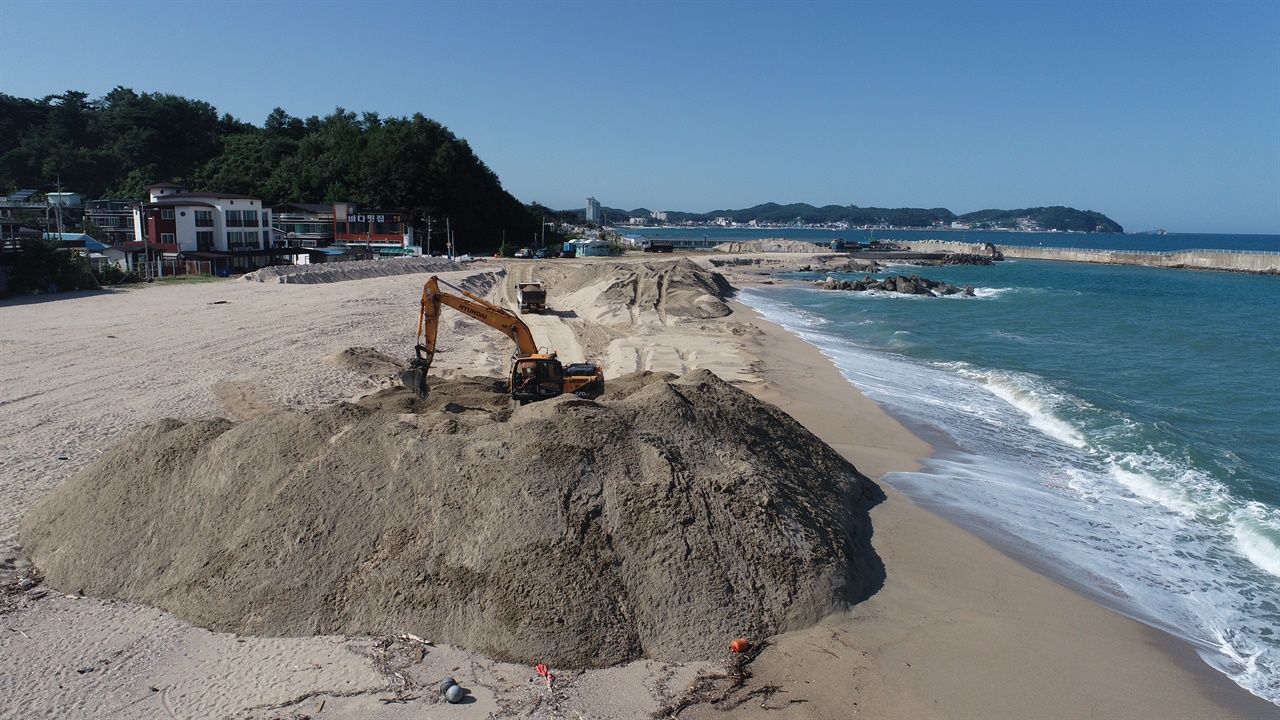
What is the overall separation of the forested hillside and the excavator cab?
2255 inches

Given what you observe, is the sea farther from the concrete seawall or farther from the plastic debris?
the concrete seawall

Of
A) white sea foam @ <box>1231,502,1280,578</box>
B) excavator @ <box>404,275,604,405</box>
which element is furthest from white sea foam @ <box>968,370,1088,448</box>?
excavator @ <box>404,275,604,405</box>

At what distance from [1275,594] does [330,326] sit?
2723 cm

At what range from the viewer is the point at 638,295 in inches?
1586

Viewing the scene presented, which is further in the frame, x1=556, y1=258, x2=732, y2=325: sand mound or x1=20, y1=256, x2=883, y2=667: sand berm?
x1=556, y1=258, x2=732, y2=325: sand mound

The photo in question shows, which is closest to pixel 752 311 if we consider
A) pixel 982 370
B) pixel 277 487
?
pixel 982 370

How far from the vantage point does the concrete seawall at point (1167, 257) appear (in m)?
87.0

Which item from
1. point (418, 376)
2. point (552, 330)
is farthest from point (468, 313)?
point (552, 330)

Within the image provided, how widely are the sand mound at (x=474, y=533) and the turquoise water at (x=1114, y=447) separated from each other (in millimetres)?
4221

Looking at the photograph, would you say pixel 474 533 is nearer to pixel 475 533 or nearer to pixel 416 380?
pixel 475 533

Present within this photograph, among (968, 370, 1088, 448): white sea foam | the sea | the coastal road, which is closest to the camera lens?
the sea

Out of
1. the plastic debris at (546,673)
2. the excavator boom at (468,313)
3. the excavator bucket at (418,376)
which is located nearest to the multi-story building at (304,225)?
the excavator boom at (468,313)

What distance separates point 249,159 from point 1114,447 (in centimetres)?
8343

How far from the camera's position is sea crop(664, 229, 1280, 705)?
37.0ft
